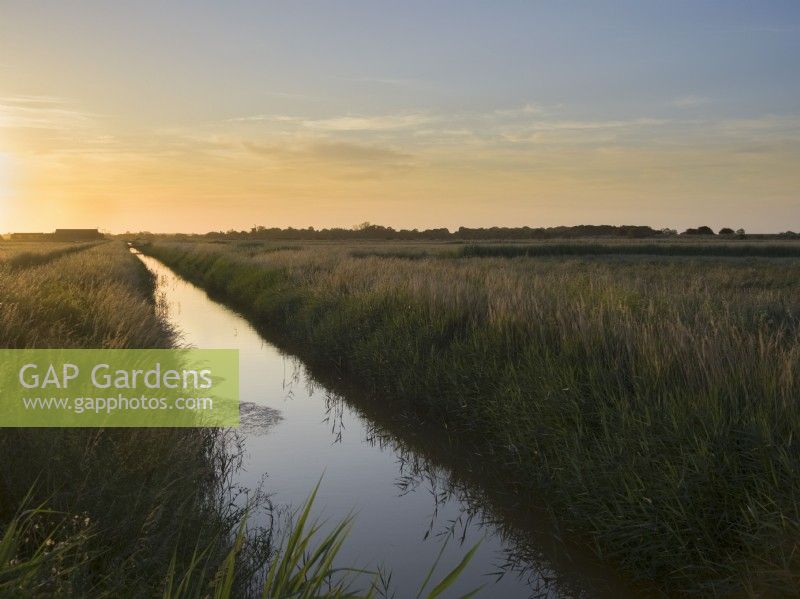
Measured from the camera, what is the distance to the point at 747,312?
987 centimetres

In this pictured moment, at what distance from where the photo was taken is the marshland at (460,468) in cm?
410

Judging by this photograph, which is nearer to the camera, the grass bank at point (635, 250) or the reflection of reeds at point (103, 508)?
the reflection of reeds at point (103, 508)

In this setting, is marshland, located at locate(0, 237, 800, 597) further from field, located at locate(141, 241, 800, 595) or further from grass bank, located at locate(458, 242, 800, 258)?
grass bank, located at locate(458, 242, 800, 258)

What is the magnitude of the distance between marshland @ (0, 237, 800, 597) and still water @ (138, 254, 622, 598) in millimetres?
28

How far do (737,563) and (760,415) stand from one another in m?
1.09

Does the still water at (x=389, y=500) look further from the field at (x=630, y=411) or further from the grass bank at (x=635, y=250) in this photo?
the grass bank at (x=635, y=250)

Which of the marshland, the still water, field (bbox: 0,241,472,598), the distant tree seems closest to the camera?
field (bbox: 0,241,472,598)

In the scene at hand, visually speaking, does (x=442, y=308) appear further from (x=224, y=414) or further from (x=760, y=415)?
(x=760, y=415)

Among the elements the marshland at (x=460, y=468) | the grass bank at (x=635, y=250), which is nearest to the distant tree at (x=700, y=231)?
the grass bank at (x=635, y=250)

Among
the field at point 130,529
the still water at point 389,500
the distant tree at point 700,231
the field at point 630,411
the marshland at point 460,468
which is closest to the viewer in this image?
the field at point 130,529

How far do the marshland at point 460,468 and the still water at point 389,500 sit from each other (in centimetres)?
3

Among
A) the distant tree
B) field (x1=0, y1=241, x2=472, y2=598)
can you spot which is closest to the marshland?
field (x1=0, y1=241, x2=472, y2=598)

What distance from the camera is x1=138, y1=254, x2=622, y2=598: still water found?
545 cm

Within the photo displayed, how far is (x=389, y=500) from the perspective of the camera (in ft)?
23.0
